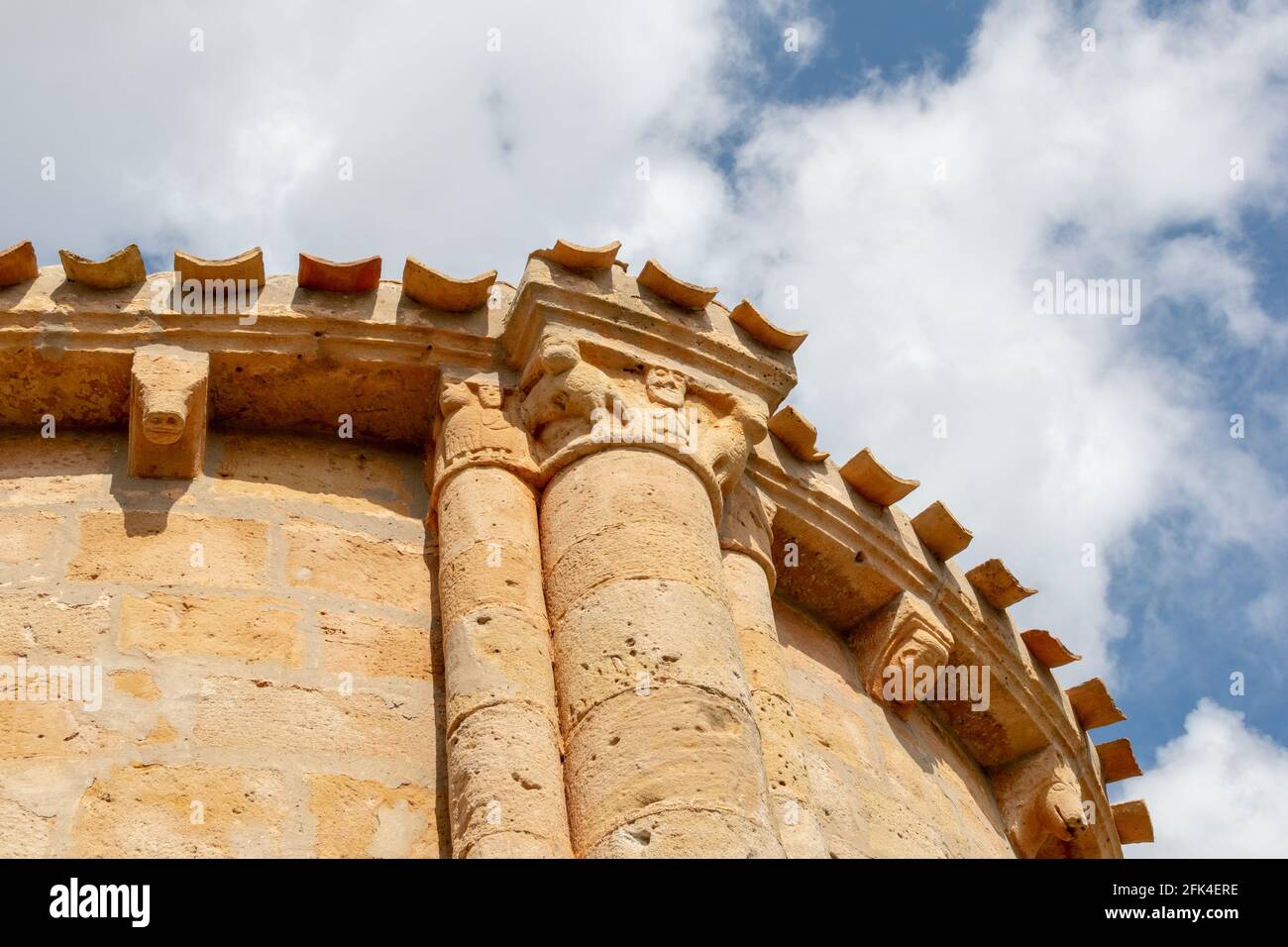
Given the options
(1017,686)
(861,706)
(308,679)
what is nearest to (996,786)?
(1017,686)

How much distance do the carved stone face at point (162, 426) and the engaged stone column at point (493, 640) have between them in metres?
1.07

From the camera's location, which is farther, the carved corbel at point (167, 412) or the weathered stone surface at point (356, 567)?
the carved corbel at point (167, 412)

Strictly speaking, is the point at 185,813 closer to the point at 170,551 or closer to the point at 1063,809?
the point at 170,551

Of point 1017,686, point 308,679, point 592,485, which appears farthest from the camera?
point 1017,686

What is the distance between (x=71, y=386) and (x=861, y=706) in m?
3.84

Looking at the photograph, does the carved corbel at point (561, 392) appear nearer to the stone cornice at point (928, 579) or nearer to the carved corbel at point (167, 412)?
the stone cornice at point (928, 579)

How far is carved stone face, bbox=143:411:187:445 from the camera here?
7.12 metres

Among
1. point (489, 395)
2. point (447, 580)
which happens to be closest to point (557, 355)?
point (489, 395)

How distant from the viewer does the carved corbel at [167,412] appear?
7152 millimetres

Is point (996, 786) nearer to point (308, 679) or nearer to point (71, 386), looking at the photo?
point (308, 679)

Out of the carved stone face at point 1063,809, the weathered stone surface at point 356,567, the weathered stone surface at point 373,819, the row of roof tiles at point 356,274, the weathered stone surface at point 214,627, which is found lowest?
the weathered stone surface at point 373,819

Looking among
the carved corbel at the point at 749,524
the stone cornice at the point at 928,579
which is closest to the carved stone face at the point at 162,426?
the carved corbel at the point at 749,524

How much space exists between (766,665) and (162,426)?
2633 mm
